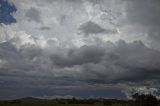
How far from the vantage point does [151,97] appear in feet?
565

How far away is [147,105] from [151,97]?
4.93 metres

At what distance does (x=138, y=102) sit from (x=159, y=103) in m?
14.8

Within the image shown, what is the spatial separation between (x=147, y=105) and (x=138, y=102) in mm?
9496

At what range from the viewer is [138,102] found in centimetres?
17925

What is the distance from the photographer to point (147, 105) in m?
170

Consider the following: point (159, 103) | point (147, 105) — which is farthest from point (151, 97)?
point (159, 103)

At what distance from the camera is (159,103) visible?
186125 millimetres

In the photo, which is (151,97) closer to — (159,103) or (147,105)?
(147,105)

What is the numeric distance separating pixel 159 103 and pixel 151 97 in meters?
16.7

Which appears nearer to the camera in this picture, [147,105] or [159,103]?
[147,105]

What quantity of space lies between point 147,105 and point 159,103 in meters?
18.8

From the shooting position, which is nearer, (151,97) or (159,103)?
(151,97)
